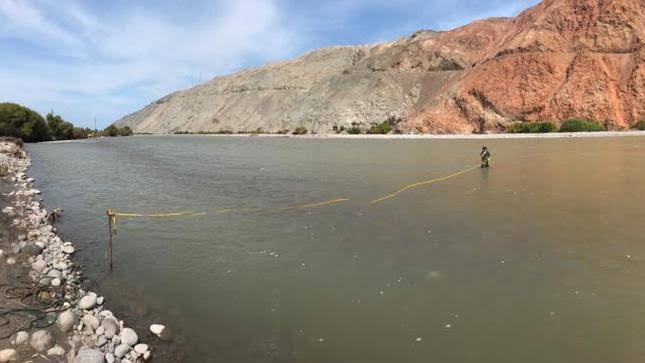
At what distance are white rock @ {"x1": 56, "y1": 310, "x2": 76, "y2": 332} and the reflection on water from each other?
3.78 ft

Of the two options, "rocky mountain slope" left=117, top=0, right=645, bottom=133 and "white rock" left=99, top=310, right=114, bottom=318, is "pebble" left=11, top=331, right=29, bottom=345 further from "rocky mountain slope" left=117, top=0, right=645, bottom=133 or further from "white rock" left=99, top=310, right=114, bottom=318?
"rocky mountain slope" left=117, top=0, right=645, bottom=133

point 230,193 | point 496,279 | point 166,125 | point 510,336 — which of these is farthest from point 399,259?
point 166,125

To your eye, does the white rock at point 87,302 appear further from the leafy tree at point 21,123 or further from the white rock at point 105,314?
the leafy tree at point 21,123

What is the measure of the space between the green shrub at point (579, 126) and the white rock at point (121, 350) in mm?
74635

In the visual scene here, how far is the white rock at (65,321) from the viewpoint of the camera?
7.29 m

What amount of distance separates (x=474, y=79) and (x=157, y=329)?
90.1 metres

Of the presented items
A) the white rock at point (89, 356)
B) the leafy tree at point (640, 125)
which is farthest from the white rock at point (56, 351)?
the leafy tree at point (640, 125)

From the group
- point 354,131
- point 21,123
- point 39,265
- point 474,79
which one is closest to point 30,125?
point 21,123

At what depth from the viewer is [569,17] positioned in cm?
8350

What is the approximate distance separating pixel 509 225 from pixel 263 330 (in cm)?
888

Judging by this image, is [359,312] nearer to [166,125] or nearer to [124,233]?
[124,233]

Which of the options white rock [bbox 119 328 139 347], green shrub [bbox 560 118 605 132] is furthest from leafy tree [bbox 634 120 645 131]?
white rock [bbox 119 328 139 347]

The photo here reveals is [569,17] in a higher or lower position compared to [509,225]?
higher

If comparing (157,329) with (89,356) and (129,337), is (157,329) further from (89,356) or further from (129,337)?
(89,356)
